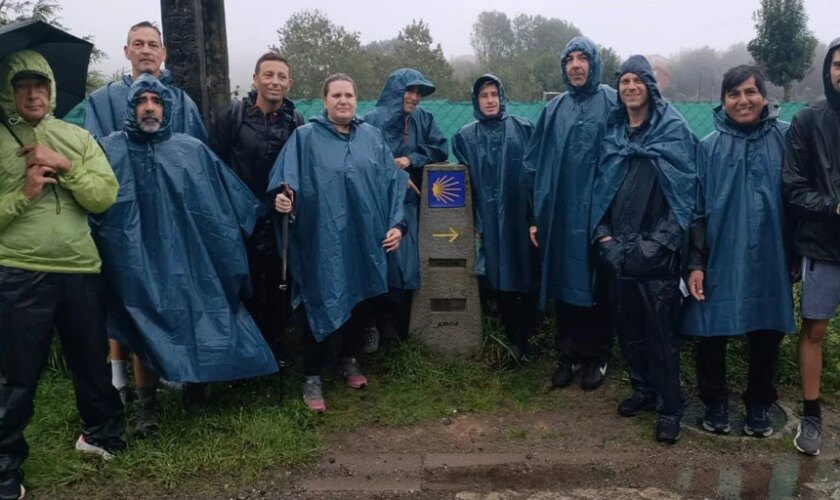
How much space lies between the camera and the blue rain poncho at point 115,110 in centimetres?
395

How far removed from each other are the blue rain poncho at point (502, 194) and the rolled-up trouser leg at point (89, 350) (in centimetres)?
220

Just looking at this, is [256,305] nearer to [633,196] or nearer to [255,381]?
[255,381]

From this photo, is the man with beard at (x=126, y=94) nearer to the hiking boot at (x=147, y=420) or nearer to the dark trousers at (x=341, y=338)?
the dark trousers at (x=341, y=338)

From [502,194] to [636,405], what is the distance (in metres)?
1.42

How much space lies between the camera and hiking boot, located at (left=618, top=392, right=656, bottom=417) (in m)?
4.00

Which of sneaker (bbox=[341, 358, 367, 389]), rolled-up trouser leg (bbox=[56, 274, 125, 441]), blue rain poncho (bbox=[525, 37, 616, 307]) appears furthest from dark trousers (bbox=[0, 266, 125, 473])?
blue rain poncho (bbox=[525, 37, 616, 307])

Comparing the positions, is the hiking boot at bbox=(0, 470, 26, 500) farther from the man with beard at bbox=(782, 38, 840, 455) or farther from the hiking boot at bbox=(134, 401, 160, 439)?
the man with beard at bbox=(782, 38, 840, 455)

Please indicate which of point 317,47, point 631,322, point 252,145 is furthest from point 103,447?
point 317,47

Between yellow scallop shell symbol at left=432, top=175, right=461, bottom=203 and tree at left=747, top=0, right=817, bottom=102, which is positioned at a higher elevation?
tree at left=747, top=0, right=817, bottom=102

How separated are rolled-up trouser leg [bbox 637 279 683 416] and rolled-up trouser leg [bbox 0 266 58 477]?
8.74ft

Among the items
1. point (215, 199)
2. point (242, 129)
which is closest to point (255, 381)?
point (215, 199)

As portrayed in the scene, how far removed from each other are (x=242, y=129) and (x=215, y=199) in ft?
1.98

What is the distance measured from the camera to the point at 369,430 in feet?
12.8

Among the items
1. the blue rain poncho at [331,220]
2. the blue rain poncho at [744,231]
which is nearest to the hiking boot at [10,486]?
the blue rain poncho at [331,220]
